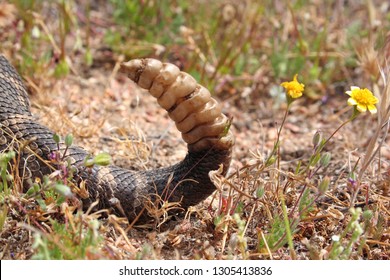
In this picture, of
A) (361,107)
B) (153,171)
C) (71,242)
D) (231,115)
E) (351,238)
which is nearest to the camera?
(71,242)

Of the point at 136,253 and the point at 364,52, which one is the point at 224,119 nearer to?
the point at 136,253

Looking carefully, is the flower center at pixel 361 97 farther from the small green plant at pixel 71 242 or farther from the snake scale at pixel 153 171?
the small green plant at pixel 71 242

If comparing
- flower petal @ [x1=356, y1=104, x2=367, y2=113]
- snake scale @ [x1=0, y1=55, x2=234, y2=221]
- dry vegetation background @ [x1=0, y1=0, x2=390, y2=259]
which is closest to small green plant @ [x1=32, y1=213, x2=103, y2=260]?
dry vegetation background @ [x1=0, y1=0, x2=390, y2=259]

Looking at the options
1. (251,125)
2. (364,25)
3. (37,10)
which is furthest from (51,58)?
(364,25)

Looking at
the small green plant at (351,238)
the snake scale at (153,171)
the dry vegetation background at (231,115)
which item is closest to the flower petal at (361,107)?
the dry vegetation background at (231,115)

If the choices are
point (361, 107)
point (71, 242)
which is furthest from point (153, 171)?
point (361, 107)

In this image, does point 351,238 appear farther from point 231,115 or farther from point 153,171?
point 231,115

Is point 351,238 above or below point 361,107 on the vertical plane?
below
